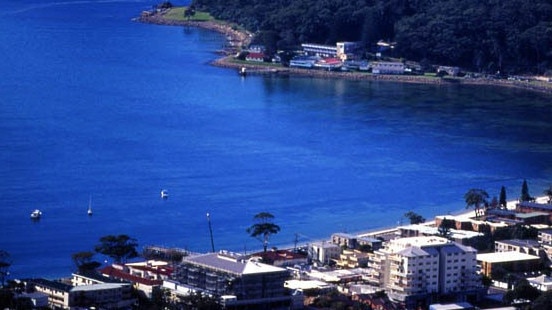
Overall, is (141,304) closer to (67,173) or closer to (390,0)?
(67,173)

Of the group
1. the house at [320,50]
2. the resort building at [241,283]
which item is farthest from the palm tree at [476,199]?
the house at [320,50]

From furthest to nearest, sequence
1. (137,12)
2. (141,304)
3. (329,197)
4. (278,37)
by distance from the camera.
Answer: (137,12) < (278,37) < (329,197) < (141,304)

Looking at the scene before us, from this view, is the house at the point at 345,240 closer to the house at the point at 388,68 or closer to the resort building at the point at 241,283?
the resort building at the point at 241,283

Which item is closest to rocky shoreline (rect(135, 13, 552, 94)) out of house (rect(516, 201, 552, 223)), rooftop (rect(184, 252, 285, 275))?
house (rect(516, 201, 552, 223))

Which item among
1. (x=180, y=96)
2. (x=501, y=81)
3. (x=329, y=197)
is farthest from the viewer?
(x=501, y=81)

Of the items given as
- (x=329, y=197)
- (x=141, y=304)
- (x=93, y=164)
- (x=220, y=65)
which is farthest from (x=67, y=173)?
(x=220, y=65)

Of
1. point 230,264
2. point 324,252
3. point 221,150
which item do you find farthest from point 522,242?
point 221,150
